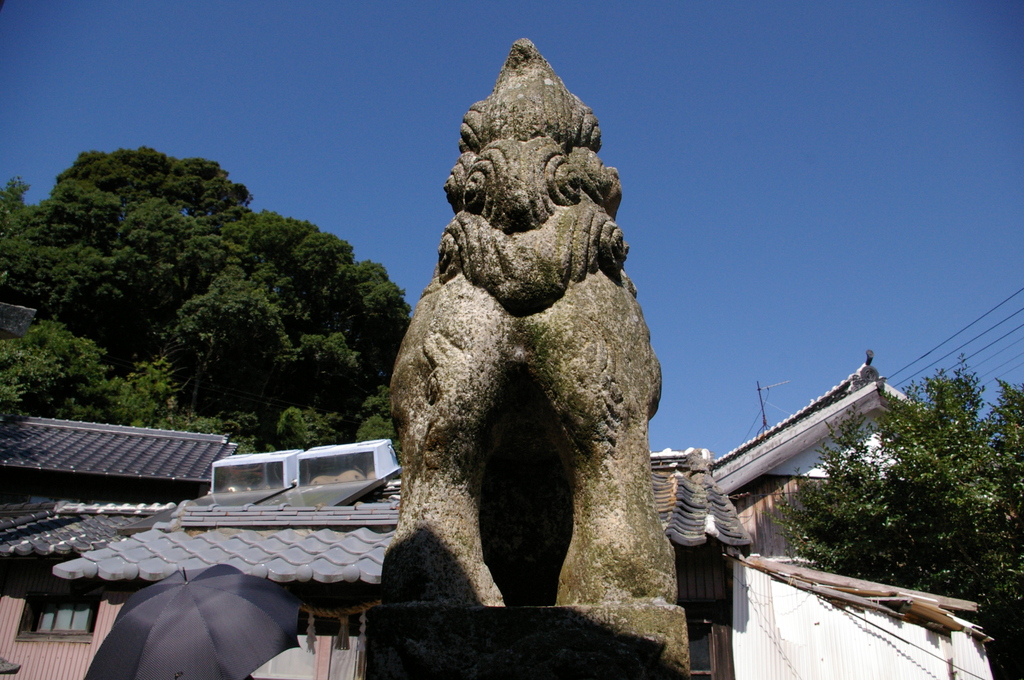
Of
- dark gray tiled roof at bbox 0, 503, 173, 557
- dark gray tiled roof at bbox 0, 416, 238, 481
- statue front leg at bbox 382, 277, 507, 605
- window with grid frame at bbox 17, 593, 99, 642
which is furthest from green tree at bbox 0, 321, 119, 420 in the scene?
statue front leg at bbox 382, 277, 507, 605

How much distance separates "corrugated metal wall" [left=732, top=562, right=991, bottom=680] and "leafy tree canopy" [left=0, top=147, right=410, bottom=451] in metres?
19.6

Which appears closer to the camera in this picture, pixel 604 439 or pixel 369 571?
pixel 604 439

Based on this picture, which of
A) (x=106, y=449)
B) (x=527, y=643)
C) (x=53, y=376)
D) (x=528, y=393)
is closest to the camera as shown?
(x=527, y=643)

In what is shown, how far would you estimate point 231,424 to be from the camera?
82.6 ft

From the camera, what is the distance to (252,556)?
21.9 feet

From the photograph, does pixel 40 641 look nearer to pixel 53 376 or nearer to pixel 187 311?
pixel 53 376

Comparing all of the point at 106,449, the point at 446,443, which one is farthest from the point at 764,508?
the point at 106,449

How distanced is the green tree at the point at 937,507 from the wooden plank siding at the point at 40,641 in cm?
853

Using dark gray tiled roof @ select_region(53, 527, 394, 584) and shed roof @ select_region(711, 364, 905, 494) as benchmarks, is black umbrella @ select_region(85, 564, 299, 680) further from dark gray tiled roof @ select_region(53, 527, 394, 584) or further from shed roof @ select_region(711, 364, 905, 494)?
shed roof @ select_region(711, 364, 905, 494)

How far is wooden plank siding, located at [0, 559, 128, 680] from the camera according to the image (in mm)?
7348

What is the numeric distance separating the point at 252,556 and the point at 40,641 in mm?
3225

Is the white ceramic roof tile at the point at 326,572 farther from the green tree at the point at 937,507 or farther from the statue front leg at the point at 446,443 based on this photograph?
the green tree at the point at 937,507

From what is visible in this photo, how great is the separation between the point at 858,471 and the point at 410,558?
28.4 feet

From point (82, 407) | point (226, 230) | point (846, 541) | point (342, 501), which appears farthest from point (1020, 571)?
point (226, 230)
